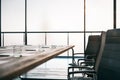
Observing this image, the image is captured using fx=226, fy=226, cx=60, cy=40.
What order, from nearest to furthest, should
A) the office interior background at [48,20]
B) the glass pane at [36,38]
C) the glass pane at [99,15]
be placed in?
the glass pane at [99,15] → the office interior background at [48,20] → the glass pane at [36,38]

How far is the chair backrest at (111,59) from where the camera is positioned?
154cm

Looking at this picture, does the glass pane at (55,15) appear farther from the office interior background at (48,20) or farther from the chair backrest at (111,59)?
the chair backrest at (111,59)

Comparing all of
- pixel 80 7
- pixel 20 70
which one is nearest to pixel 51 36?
pixel 80 7

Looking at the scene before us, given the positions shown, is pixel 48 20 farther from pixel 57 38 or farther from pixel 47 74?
pixel 47 74

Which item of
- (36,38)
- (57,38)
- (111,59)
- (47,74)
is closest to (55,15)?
(57,38)

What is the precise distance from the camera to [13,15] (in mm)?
8438

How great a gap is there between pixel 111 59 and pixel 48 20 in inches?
271

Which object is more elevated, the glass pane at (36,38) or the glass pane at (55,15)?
the glass pane at (55,15)

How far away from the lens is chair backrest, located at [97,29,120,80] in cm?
154

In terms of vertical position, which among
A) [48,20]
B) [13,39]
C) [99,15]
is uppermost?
[99,15]

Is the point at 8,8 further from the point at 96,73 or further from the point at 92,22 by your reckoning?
the point at 96,73

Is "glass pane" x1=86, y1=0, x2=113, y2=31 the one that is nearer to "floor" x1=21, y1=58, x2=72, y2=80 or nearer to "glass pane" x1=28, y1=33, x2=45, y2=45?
"glass pane" x1=28, y1=33, x2=45, y2=45

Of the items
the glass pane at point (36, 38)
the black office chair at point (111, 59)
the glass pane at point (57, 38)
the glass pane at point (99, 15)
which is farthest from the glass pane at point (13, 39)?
the black office chair at point (111, 59)

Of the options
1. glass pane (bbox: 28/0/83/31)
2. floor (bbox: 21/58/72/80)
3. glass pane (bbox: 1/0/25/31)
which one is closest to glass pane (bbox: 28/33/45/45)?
glass pane (bbox: 28/0/83/31)
